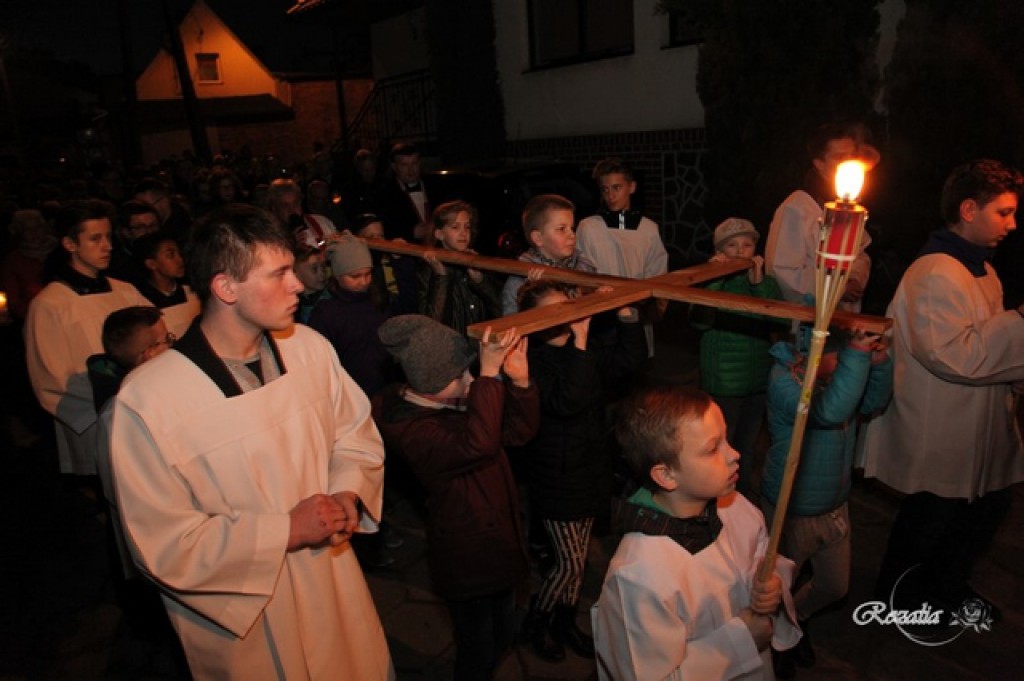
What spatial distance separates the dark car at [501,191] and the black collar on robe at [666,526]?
6.56 meters

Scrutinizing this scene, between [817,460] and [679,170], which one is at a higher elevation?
[679,170]

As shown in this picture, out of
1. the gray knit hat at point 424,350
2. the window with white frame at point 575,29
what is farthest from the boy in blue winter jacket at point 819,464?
the window with white frame at point 575,29

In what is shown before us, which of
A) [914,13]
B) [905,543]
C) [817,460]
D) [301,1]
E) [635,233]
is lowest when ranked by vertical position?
[905,543]

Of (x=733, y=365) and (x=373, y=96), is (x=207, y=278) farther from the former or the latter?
(x=373, y=96)

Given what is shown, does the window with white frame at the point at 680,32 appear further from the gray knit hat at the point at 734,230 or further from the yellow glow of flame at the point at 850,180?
the yellow glow of flame at the point at 850,180

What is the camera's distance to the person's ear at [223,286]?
7.91 ft

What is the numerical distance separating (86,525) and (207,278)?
4.19m

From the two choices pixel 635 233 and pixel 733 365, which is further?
pixel 635 233

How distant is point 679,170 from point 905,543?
8.79 metres

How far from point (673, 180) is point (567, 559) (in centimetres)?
930

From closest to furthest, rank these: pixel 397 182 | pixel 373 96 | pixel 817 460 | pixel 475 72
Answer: pixel 817 460 < pixel 397 182 < pixel 475 72 < pixel 373 96

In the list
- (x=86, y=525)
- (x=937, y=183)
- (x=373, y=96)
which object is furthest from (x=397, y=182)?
(x=373, y=96)

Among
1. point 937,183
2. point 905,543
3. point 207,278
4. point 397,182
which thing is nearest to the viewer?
point 207,278

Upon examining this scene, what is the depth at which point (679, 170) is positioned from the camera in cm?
1171
